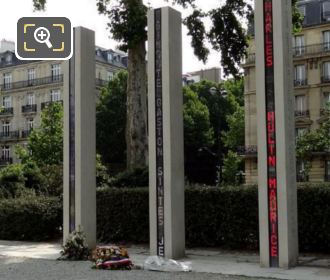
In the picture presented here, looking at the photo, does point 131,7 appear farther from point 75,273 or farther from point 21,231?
point 75,273

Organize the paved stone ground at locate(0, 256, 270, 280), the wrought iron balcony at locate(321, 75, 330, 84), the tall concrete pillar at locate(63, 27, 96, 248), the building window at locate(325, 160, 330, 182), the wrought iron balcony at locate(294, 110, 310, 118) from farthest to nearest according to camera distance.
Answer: the wrought iron balcony at locate(294, 110, 310, 118) → the wrought iron balcony at locate(321, 75, 330, 84) → the building window at locate(325, 160, 330, 182) → the tall concrete pillar at locate(63, 27, 96, 248) → the paved stone ground at locate(0, 256, 270, 280)

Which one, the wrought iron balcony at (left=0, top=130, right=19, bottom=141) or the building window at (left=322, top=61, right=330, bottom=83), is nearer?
the building window at (left=322, top=61, right=330, bottom=83)

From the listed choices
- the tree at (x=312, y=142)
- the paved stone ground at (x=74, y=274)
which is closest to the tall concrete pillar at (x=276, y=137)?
the paved stone ground at (x=74, y=274)

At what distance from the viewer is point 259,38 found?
13469 millimetres

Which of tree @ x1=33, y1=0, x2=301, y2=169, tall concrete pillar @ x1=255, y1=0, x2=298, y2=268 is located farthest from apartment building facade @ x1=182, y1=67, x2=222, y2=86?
tall concrete pillar @ x1=255, y1=0, x2=298, y2=268

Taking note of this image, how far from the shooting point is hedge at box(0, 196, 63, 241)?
21.0 meters

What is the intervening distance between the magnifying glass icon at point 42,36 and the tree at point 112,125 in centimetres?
4989

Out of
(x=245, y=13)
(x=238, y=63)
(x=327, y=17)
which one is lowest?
(x=238, y=63)

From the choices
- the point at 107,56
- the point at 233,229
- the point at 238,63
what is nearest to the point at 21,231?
the point at 233,229

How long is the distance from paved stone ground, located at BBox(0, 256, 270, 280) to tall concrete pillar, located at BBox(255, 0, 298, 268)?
1.39 m

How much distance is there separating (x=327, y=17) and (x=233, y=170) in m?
18.5

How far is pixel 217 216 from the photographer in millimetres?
17062

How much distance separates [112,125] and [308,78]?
2064 centimetres

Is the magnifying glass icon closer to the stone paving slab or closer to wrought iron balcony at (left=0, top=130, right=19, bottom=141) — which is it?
the stone paving slab
